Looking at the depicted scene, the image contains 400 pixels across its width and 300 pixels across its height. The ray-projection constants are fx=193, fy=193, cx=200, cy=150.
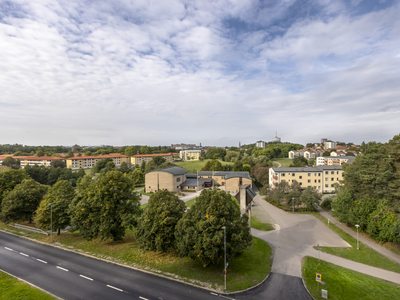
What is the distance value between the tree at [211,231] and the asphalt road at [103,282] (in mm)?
2877

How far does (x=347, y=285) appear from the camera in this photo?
17094 mm

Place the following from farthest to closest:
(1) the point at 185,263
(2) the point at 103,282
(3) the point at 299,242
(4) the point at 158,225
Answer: (3) the point at 299,242, (1) the point at 185,263, (4) the point at 158,225, (2) the point at 103,282

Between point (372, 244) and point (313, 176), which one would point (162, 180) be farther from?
point (372, 244)

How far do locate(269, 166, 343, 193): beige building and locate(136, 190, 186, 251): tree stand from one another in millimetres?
44602

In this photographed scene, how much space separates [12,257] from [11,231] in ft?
38.6

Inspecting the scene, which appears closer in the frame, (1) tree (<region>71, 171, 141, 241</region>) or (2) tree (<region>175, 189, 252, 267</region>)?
(2) tree (<region>175, 189, 252, 267</region>)

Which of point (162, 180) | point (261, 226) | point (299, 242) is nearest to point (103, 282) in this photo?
point (299, 242)

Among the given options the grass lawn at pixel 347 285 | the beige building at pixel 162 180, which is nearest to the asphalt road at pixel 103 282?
the grass lawn at pixel 347 285

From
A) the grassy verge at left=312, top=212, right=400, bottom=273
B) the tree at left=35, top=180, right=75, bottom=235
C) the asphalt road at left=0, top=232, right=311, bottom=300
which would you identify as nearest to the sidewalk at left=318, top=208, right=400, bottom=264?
the grassy verge at left=312, top=212, right=400, bottom=273

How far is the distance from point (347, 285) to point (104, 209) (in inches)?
1016

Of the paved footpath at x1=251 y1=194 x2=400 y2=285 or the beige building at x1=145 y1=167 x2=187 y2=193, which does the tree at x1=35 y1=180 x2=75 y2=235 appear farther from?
the beige building at x1=145 y1=167 x2=187 y2=193

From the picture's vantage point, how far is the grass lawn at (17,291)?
1513 centimetres

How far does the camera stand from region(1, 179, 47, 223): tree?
97.0ft

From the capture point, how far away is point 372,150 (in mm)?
32719
